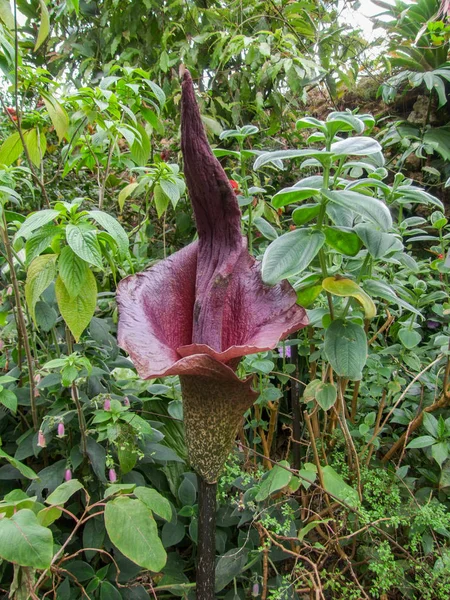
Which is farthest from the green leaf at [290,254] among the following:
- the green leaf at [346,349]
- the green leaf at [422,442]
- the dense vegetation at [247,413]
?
the green leaf at [422,442]

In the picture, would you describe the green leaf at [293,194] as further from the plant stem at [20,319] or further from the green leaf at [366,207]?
the plant stem at [20,319]

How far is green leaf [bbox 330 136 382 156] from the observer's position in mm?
533

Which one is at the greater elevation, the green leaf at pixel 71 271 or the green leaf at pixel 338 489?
the green leaf at pixel 71 271

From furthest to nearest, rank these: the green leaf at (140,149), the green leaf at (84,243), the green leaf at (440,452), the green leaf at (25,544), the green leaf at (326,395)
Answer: the green leaf at (140,149) < the green leaf at (440,452) < the green leaf at (326,395) < the green leaf at (84,243) < the green leaf at (25,544)

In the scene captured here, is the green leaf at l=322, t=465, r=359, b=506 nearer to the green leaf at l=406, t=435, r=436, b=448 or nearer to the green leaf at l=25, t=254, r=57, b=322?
the green leaf at l=406, t=435, r=436, b=448

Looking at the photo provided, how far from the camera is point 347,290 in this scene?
1.81 ft

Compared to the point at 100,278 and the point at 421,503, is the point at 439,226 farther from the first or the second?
the point at 100,278

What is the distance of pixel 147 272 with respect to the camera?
58cm

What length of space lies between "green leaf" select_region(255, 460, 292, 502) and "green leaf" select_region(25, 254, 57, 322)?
421mm

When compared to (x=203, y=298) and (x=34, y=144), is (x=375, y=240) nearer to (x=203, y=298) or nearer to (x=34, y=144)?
(x=203, y=298)

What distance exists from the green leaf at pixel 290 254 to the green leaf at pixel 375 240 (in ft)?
0.17

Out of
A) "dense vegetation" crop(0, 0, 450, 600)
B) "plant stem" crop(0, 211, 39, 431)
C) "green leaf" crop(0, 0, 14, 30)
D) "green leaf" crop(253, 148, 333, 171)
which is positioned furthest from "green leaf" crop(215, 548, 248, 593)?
"green leaf" crop(0, 0, 14, 30)

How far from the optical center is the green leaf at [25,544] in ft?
1.46

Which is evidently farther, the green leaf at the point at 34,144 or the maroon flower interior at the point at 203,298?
the green leaf at the point at 34,144
